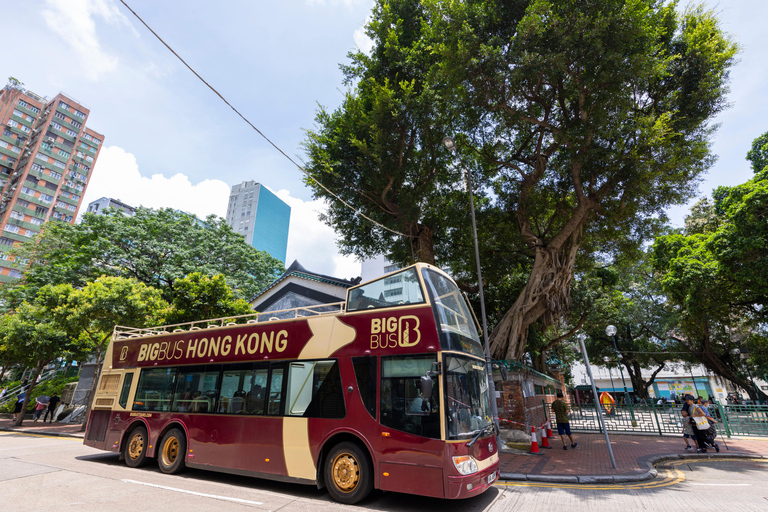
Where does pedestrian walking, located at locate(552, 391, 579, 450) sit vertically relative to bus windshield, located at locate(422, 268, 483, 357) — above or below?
below

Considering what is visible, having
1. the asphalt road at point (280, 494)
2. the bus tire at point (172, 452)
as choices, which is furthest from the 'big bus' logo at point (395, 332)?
the bus tire at point (172, 452)

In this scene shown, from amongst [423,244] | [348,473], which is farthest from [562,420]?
[423,244]

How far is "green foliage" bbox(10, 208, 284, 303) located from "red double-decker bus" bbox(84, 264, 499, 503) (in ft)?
56.6

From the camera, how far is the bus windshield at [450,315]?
5793 millimetres

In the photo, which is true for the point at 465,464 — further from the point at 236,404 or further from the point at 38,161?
the point at 38,161

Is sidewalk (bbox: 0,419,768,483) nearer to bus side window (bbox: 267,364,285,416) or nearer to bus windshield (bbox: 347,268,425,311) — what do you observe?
bus windshield (bbox: 347,268,425,311)

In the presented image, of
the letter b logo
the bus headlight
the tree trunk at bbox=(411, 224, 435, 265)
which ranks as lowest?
the bus headlight

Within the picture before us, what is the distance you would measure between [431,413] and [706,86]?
51.9 ft

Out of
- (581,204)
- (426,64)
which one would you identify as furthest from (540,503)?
(426,64)

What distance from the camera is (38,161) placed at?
187 ft

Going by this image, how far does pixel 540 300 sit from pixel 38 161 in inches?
3047

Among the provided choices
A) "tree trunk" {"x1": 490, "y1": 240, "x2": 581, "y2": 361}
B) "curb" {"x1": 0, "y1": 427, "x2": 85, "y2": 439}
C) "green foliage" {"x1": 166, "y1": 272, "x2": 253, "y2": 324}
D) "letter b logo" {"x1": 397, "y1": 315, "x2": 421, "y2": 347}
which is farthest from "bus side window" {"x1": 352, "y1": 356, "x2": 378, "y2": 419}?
"curb" {"x1": 0, "y1": 427, "x2": 85, "y2": 439}

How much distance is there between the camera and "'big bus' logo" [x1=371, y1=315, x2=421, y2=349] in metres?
5.84

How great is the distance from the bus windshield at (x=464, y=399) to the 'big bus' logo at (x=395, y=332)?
2.16ft
